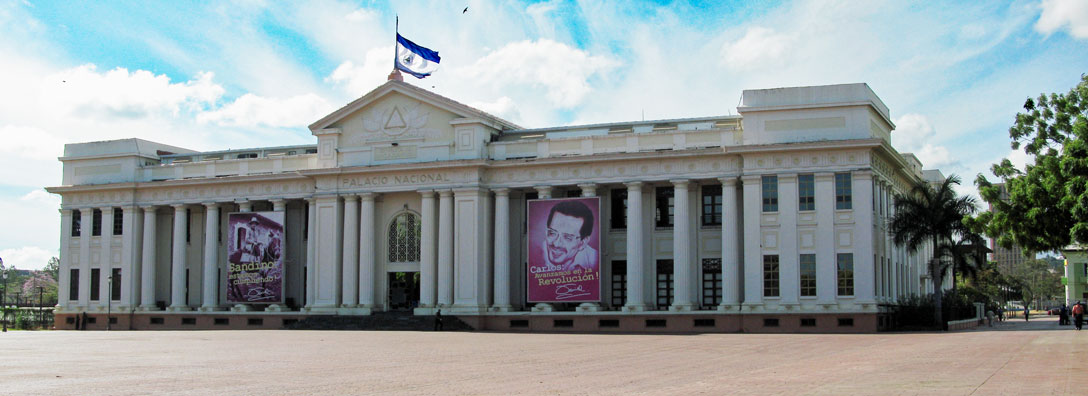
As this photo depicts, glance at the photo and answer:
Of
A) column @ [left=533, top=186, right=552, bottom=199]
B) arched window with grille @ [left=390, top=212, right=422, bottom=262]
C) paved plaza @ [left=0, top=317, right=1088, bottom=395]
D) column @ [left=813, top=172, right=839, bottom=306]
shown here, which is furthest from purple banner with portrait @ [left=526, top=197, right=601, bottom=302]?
paved plaza @ [left=0, top=317, right=1088, bottom=395]

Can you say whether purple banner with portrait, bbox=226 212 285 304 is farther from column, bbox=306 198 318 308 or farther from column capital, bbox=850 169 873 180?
column capital, bbox=850 169 873 180

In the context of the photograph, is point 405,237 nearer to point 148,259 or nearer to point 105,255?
point 148,259

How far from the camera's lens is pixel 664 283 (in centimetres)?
4847

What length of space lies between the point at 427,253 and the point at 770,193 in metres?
16.4

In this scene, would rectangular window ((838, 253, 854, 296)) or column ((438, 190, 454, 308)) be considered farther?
column ((438, 190, 454, 308))

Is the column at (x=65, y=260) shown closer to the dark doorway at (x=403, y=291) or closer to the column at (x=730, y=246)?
the dark doorway at (x=403, y=291)

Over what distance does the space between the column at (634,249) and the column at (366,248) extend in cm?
1292

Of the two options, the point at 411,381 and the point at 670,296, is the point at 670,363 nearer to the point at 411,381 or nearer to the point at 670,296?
the point at 411,381

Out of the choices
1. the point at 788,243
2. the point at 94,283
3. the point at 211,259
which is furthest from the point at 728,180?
the point at 94,283

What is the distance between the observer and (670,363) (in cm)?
2369

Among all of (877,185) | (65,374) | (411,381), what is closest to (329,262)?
(877,185)

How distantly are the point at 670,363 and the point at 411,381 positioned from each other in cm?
681

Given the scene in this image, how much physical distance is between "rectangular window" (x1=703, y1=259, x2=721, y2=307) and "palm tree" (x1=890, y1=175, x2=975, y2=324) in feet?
25.6

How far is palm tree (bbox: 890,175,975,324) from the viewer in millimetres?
45625
